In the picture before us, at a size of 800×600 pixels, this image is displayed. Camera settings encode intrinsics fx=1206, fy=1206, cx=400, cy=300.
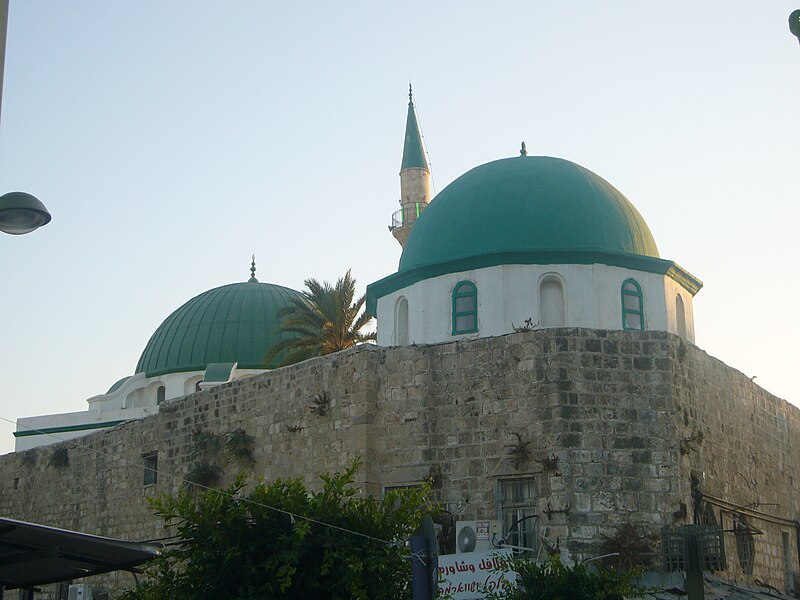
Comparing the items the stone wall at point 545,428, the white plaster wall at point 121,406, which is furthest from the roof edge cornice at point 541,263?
the white plaster wall at point 121,406

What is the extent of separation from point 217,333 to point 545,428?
Result: 17973mm

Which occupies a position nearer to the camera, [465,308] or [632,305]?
[465,308]

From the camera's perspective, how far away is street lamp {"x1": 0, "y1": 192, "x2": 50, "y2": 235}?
774cm

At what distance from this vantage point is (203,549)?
11469 mm

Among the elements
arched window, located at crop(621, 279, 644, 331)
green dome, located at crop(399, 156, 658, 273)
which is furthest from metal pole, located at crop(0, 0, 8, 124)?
arched window, located at crop(621, 279, 644, 331)

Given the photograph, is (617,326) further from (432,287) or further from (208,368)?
(208,368)

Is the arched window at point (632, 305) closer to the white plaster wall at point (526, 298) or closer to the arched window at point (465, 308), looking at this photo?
the white plaster wall at point (526, 298)

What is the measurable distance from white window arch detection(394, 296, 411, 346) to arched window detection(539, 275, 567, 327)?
2542 millimetres

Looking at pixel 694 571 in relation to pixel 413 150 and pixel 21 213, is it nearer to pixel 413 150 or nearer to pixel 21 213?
pixel 21 213

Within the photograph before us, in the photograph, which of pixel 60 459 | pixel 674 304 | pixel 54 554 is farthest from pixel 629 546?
pixel 60 459

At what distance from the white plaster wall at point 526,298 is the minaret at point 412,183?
12298 mm

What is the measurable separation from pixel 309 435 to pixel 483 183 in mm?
6079

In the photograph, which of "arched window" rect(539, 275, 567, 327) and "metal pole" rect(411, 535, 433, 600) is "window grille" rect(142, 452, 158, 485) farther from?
"metal pole" rect(411, 535, 433, 600)

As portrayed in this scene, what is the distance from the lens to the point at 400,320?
837 inches
